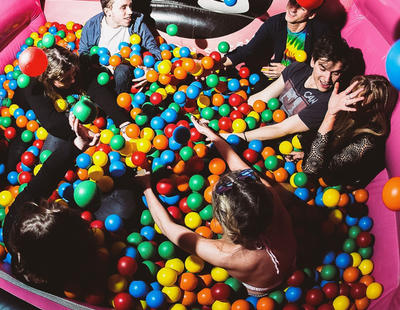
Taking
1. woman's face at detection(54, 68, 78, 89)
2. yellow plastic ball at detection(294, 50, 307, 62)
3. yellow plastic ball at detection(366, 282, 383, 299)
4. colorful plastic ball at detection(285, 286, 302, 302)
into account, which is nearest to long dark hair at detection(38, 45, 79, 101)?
woman's face at detection(54, 68, 78, 89)

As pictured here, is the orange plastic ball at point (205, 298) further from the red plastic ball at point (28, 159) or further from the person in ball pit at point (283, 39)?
the person in ball pit at point (283, 39)

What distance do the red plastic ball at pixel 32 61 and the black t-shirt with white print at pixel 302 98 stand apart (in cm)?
135

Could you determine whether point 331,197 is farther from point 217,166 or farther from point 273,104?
point 273,104

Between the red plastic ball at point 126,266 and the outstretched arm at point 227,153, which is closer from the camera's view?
the red plastic ball at point 126,266

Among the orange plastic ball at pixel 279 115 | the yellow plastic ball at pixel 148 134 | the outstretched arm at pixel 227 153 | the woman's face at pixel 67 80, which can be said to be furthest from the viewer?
the orange plastic ball at pixel 279 115

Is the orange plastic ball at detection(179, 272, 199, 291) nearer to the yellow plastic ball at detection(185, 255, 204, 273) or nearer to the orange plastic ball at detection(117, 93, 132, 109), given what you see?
the yellow plastic ball at detection(185, 255, 204, 273)

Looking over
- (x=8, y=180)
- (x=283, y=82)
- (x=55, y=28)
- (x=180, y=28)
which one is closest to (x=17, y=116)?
(x=8, y=180)

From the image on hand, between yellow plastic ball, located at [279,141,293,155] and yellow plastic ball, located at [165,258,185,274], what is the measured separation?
2.84 ft

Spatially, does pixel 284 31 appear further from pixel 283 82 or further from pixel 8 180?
pixel 8 180

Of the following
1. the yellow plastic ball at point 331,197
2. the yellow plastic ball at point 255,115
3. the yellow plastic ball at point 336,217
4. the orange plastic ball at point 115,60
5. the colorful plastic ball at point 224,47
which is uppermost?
the orange plastic ball at point 115,60

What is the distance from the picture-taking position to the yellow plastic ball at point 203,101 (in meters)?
2.23

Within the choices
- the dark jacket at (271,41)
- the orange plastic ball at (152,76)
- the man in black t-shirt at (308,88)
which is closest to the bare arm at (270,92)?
the man in black t-shirt at (308,88)

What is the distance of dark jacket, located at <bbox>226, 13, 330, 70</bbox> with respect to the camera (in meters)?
2.11

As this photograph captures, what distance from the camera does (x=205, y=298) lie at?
1.53 metres
